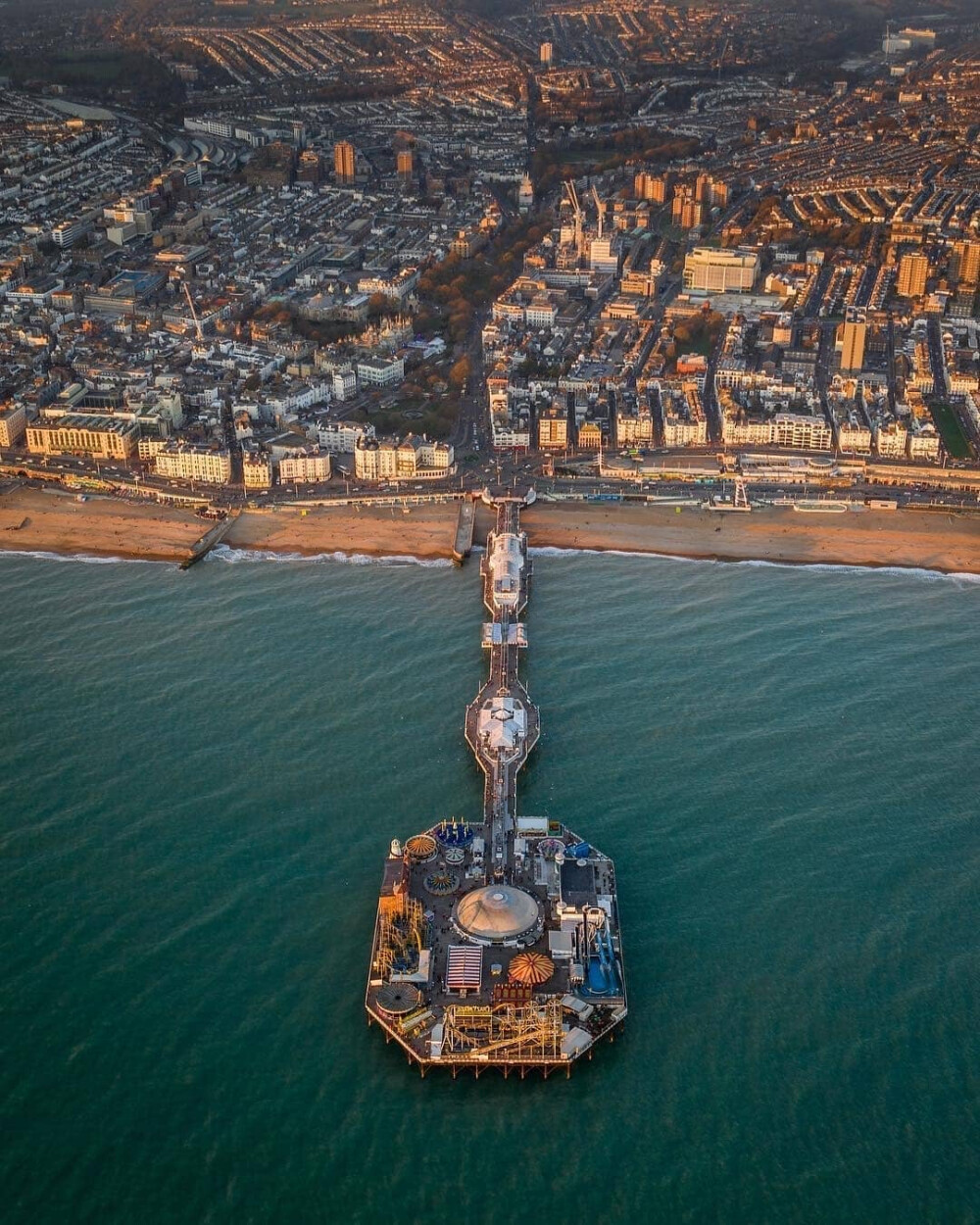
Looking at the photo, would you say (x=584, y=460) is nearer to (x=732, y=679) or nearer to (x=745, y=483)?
(x=745, y=483)

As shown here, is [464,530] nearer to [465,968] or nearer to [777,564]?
[777,564]

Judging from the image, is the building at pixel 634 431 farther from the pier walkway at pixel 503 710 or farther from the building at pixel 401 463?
the pier walkway at pixel 503 710

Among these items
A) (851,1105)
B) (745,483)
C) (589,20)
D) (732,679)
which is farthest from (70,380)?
(589,20)

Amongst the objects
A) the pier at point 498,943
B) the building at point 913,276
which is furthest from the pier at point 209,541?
the building at point 913,276

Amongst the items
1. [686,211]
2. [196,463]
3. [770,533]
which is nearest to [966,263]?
[686,211]

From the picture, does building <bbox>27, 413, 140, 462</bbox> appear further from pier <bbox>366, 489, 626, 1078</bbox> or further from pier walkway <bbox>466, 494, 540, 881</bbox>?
pier <bbox>366, 489, 626, 1078</bbox>
